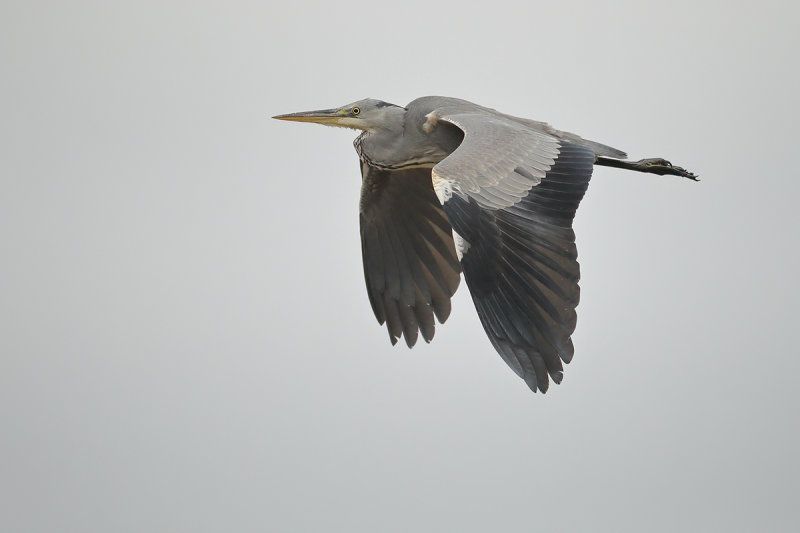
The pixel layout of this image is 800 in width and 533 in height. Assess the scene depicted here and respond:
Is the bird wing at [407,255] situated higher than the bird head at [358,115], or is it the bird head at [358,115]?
the bird head at [358,115]

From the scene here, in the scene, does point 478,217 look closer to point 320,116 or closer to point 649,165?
point 649,165

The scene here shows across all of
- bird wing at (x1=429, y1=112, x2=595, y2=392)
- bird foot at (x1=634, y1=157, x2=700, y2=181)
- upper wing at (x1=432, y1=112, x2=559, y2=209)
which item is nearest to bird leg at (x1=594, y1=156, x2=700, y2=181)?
bird foot at (x1=634, y1=157, x2=700, y2=181)

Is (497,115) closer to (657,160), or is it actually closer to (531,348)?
(657,160)

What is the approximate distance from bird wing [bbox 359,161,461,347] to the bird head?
49 centimetres

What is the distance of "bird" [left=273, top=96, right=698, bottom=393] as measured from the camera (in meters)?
6.61

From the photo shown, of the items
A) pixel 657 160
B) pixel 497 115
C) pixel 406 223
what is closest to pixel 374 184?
pixel 406 223

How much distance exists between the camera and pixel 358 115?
890 cm

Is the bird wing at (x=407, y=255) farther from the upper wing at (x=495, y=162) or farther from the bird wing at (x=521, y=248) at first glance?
the bird wing at (x=521, y=248)

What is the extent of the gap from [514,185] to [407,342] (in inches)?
97.3

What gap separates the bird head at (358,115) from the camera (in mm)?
8812

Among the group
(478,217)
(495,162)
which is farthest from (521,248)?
(495,162)

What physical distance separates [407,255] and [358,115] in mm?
1126

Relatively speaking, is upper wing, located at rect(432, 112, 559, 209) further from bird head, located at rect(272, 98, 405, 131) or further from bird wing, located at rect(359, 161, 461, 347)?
bird wing, located at rect(359, 161, 461, 347)

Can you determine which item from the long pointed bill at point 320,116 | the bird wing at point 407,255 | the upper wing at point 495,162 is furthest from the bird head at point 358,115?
the upper wing at point 495,162
